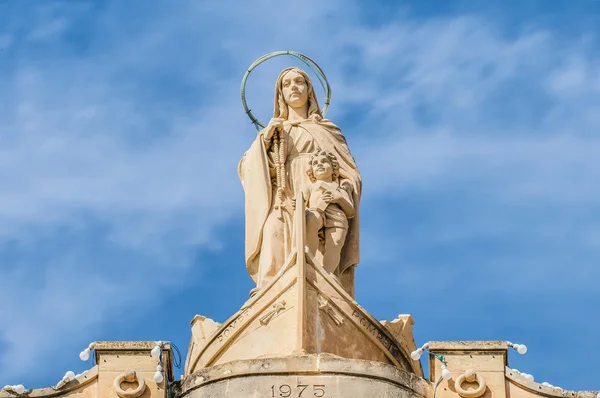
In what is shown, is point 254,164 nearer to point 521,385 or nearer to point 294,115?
point 294,115

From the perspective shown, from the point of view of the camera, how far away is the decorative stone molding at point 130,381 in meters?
34.7

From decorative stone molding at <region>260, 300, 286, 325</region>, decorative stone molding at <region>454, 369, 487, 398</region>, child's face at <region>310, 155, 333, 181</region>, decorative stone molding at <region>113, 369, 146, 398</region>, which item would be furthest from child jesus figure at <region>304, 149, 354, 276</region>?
decorative stone molding at <region>113, 369, 146, 398</region>

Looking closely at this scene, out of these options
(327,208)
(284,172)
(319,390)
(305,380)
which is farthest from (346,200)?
→ (319,390)

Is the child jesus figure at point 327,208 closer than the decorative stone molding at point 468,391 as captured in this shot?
No

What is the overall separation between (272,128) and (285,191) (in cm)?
115

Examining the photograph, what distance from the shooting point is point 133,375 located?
3484 cm

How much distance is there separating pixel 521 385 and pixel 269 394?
365cm

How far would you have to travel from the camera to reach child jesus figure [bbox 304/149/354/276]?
3762 cm

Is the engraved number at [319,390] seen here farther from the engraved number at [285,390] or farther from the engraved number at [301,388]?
the engraved number at [285,390]

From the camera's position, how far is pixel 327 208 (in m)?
38.1

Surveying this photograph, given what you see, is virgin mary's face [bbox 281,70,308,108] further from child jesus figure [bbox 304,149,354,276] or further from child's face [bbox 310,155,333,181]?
child's face [bbox 310,155,333,181]

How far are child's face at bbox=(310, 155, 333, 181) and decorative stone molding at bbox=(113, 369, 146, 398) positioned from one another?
544 centimetres

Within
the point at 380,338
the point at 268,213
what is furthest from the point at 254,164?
the point at 380,338

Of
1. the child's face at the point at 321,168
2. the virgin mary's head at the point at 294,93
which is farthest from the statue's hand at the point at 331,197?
the virgin mary's head at the point at 294,93
